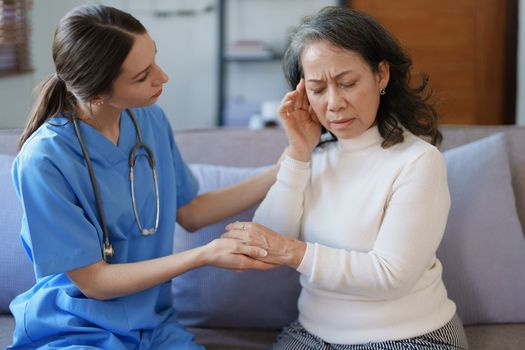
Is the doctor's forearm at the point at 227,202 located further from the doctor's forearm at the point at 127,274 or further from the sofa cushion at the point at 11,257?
the sofa cushion at the point at 11,257

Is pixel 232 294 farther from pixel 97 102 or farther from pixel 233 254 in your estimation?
pixel 97 102

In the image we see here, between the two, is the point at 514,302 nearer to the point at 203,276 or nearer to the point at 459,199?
the point at 459,199

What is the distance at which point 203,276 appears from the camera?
188cm

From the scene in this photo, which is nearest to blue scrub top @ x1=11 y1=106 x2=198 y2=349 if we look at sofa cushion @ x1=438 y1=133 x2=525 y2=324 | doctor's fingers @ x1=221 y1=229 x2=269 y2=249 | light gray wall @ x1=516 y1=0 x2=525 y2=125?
doctor's fingers @ x1=221 y1=229 x2=269 y2=249

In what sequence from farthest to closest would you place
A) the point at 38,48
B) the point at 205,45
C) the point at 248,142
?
the point at 205,45 → the point at 38,48 → the point at 248,142

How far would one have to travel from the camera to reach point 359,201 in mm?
1564

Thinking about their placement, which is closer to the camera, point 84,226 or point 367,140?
point 84,226

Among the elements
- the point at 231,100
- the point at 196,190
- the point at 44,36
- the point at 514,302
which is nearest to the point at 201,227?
the point at 196,190

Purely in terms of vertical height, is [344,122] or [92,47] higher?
[92,47]

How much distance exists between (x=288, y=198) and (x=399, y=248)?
0.29 meters

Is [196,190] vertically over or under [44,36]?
under

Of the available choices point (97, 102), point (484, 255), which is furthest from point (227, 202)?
point (484, 255)

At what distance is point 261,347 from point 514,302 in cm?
64

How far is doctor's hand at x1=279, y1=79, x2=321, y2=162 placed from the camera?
1.62 meters
